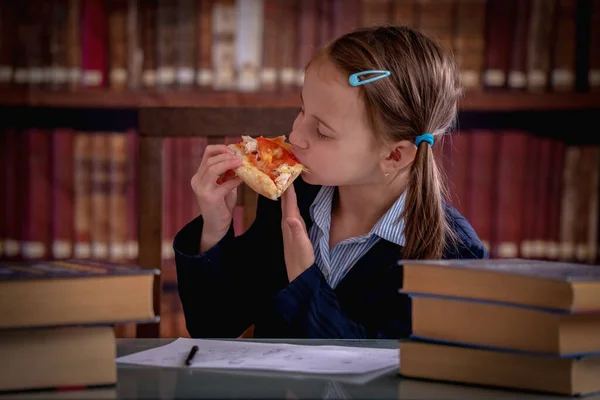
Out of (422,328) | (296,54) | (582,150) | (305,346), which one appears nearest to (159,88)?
(296,54)

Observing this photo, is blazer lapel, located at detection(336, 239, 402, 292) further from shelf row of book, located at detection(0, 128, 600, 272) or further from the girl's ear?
shelf row of book, located at detection(0, 128, 600, 272)

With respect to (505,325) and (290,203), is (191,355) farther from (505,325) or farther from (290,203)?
(290,203)

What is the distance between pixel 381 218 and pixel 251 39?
110cm

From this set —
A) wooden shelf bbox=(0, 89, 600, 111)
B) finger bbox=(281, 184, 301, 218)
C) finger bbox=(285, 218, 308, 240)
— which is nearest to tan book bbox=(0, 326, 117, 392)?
finger bbox=(285, 218, 308, 240)

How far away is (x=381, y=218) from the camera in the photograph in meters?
1.33

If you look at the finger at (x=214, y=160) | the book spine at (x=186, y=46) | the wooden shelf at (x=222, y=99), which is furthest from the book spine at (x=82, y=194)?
the finger at (x=214, y=160)

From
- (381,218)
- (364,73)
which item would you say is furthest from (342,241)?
(364,73)

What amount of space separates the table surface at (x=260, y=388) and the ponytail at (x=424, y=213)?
1.58 feet

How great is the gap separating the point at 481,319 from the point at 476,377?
0.19 ft

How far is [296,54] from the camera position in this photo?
229 cm

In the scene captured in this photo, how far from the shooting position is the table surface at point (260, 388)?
2.37ft

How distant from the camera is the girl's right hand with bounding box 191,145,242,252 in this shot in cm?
132

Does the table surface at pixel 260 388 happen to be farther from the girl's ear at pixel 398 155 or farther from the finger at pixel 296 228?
the girl's ear at pixel 398 155

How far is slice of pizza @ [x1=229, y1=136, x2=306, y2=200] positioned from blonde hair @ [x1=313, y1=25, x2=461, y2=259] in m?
0.15
